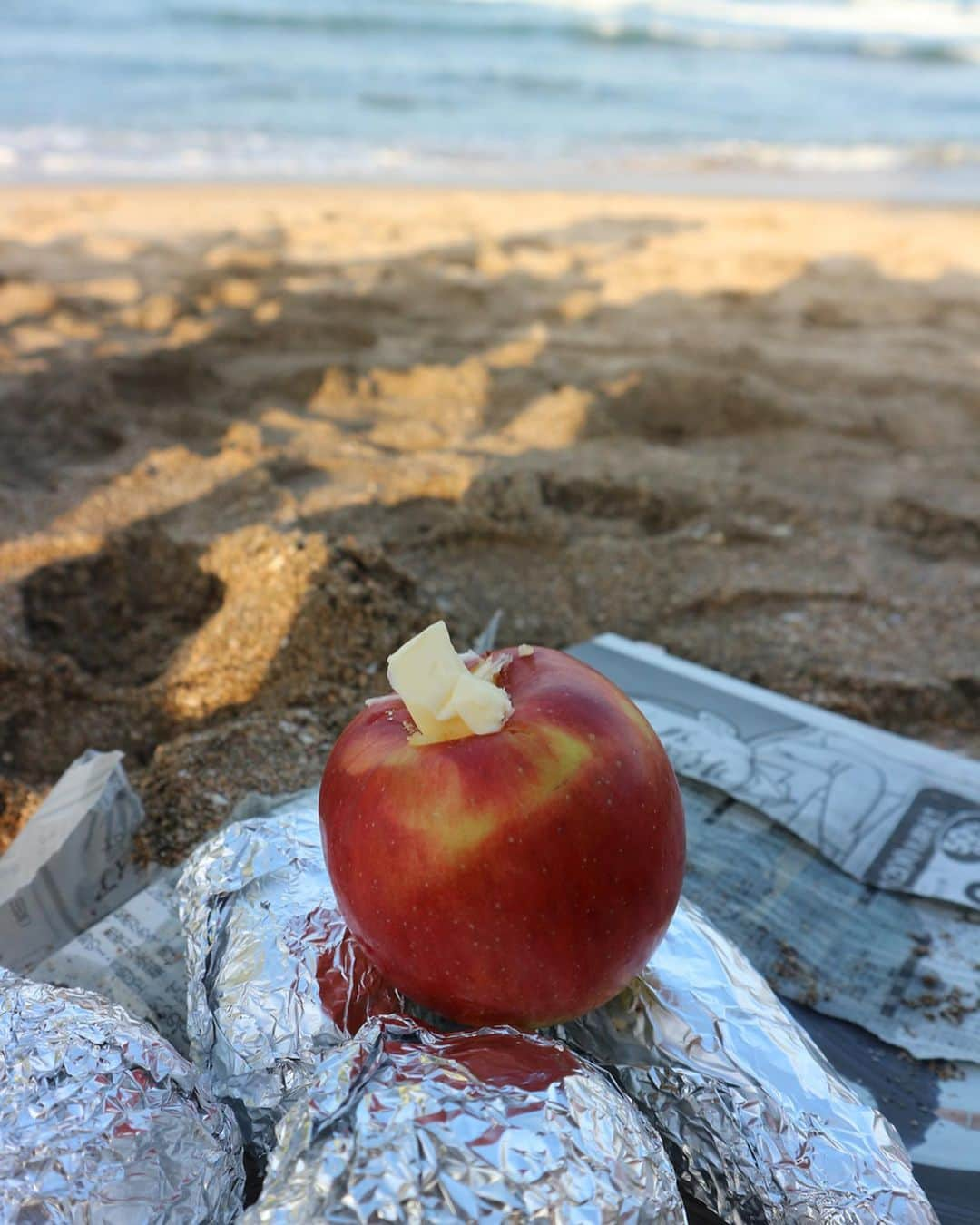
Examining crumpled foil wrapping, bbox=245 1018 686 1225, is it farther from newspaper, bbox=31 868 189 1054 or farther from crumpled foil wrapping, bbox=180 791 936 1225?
newspaper, bbox=31 868 189 1054

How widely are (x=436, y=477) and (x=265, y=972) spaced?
207cm

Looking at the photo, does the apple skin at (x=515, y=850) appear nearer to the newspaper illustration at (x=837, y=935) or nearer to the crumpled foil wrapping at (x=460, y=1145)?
the crumpled foil wrapping at (x=460, y=1145)

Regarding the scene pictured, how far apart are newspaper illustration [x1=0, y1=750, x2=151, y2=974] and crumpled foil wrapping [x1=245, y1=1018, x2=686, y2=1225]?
732 millimetres

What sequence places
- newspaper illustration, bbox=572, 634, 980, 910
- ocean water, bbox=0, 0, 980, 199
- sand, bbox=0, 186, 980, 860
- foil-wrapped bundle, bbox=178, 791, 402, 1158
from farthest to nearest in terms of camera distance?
ocean water, bbox=0, 0, 980, 199, sand, bbox=0, 186, 980, 860, newspaper illustration, bbox=572, 634, 980, 910, foil-wrapped bundle, bbox=178, 791, 402, 1158

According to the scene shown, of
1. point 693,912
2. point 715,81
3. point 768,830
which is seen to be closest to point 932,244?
point 768,830

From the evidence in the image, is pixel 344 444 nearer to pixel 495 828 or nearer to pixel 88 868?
pixel 88 868

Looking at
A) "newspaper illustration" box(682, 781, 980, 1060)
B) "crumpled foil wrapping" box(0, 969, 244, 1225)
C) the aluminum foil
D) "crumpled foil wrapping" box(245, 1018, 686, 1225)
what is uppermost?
"crumpled foil wrapping" box(245, 1018, 686, 1225)

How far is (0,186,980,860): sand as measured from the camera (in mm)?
2051

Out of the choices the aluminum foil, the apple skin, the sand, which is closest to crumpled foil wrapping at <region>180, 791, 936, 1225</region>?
the aluminum foil

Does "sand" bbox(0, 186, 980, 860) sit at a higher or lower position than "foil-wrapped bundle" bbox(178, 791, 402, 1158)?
lower

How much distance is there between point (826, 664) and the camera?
7.68 feet

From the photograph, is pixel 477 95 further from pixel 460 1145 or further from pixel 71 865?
pixel 460 1145

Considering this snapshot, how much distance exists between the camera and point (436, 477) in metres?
3.04

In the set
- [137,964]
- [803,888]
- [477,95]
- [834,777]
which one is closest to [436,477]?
[834,777]
